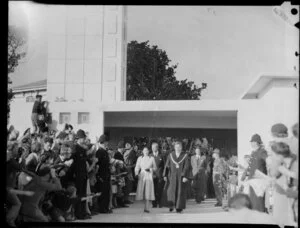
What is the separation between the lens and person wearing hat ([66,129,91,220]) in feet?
17.1

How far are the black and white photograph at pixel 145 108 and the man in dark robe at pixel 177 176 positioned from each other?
0.01 meters

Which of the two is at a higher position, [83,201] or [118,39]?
[118,39]

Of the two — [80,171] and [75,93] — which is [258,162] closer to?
[80,171]

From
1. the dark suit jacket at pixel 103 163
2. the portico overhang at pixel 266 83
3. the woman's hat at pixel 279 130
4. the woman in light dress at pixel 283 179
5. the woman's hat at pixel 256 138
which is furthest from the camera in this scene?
the dark suit jacket at pixel 103 163

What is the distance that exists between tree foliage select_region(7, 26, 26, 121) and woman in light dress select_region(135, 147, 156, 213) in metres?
1.63

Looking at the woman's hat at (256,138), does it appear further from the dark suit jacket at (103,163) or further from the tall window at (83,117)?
the tall window at (83,117)

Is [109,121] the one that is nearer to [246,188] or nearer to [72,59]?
[72,59]

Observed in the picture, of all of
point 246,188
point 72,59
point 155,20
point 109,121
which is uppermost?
point 155,20

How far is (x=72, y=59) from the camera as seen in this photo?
17.3 ft

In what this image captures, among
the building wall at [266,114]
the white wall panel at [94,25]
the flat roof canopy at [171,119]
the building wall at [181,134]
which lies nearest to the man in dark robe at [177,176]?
the building wall at [181,134]

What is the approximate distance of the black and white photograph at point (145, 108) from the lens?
5.16 m

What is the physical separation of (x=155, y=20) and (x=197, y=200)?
2081 millimetres
